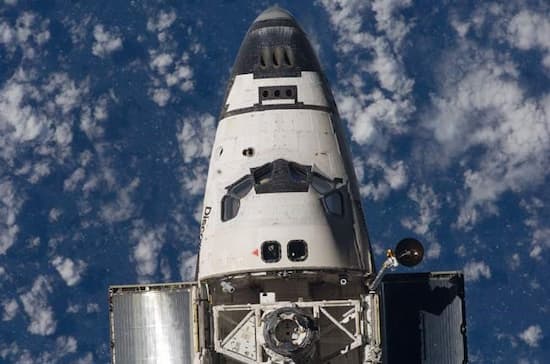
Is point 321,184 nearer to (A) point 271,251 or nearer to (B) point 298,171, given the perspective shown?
(B) point 298,171

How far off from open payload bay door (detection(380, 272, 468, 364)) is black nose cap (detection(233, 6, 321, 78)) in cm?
814

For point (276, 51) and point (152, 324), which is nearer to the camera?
point (276, 51)

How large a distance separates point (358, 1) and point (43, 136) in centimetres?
1613

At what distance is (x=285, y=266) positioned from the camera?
5053 centimetres

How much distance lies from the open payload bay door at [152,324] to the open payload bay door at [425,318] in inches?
278

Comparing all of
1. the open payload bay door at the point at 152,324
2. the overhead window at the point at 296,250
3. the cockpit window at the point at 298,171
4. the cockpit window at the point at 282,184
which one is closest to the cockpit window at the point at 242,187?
the cockpit window at the point at 282,184

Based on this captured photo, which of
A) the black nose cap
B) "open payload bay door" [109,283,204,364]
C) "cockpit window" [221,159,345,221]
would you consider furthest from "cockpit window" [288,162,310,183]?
"open payload bay door" [109,283,204,364]

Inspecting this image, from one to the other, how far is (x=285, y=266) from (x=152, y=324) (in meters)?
8.30

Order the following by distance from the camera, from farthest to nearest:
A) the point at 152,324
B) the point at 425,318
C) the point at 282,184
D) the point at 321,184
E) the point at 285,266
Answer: the point at 152,324 < the point at 425,318 < the point at 321,184 < the point at 282,184 < the point at 285,266

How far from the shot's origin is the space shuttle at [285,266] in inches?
1980

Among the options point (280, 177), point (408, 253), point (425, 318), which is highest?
point (280, 177)

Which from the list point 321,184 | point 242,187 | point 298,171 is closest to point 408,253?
point 321,184

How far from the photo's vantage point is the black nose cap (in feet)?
181

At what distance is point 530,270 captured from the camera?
74.3 m
